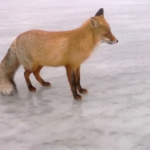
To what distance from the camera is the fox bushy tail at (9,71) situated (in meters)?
1.25

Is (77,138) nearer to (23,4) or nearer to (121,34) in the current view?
(121,34)

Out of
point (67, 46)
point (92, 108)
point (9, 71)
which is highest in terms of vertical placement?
point (67, 46)

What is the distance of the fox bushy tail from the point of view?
1.25 meters

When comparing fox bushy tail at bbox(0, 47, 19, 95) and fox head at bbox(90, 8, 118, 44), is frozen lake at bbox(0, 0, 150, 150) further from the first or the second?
fox head at bbox(90, 8, 118, 44)

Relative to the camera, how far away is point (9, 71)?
49.9 inches

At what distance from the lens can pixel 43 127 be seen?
996 mm

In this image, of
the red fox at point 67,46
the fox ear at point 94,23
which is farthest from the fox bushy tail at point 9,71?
the fox ear at point 94,23

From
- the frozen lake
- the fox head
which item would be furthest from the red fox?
the frozen lake

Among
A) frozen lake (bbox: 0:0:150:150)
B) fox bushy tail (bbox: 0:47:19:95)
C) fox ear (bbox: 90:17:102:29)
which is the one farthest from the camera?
fox bushy tail (bbox: 0:47:19:95)

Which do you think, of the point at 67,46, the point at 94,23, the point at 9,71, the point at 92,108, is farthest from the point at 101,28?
the point at 9,71

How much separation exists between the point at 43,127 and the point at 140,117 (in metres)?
0.36

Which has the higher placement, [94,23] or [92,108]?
[94,23]

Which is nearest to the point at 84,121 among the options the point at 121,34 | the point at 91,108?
the point at 91,108

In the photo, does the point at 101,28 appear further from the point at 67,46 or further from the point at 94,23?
the point at 67,46
